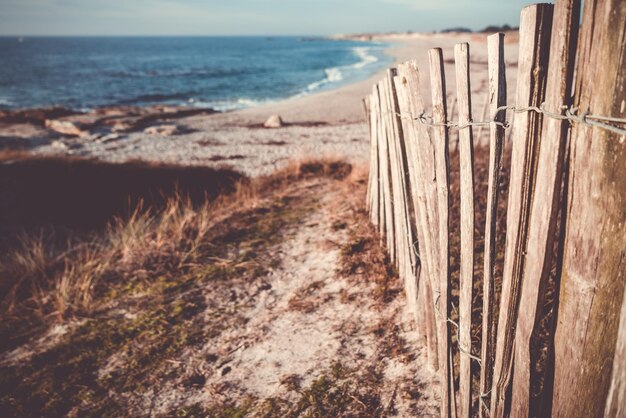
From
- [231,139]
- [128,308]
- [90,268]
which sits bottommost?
[128,308]

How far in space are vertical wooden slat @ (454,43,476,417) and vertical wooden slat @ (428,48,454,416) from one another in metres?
0.11

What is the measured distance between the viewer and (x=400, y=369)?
8.09 ft

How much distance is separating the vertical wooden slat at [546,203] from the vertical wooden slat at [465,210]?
296 millimetres

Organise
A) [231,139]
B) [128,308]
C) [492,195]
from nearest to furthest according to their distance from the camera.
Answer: [492,195] → [128,308] → [231,139]

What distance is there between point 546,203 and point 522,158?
17 centimetres

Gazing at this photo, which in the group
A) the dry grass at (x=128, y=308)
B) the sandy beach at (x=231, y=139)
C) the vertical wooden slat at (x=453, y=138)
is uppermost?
the vertical wooden slat at (x=453, y=138)

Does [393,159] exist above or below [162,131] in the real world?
above

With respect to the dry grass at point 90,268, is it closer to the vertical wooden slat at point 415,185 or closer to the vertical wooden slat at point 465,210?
the vertical wooden slat at point 415,185

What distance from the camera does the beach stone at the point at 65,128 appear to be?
13.5 meters

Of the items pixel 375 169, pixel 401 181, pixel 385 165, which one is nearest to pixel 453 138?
pixel 375 169

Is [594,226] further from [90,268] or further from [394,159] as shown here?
[90,268]

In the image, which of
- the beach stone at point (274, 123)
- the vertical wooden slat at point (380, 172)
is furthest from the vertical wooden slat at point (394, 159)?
the beach stone at point (274, 123)

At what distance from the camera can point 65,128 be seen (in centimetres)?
1394

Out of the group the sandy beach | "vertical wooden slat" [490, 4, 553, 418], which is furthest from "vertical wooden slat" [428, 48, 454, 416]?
the sandy beach
